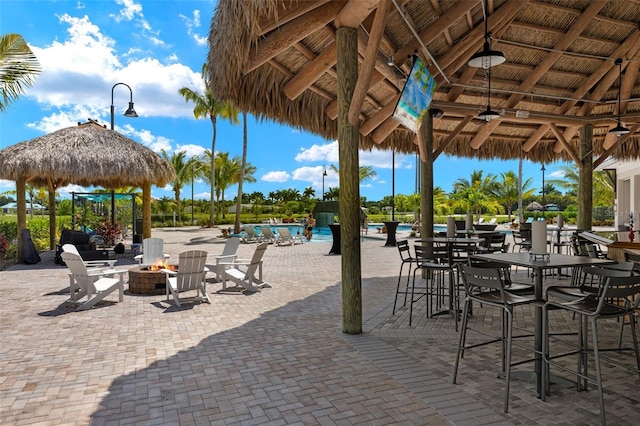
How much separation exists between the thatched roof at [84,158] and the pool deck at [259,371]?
5835 mm

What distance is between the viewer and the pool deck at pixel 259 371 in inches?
114

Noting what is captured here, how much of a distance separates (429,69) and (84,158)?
911 centimetres

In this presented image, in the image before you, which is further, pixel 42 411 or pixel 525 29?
pixel 525 29

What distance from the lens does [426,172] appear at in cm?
848

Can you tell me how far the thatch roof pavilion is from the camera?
4.78 meters

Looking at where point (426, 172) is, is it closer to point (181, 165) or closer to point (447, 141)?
point (447, 141)

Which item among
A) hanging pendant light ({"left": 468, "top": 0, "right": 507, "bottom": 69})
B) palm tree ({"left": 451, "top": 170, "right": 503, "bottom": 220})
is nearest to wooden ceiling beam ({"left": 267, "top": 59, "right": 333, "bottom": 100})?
hanging pendant light ({"left": 468, "top": 0, "right": 507, "bottom": 69})

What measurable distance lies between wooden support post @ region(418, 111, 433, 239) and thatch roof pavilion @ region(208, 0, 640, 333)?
0.03 m

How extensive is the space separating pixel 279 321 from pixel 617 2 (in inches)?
299

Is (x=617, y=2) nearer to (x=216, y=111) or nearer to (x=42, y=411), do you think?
(x=42, y=411)

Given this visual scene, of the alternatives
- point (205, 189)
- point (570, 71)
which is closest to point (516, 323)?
point (570, 71)

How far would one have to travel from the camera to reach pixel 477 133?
11.3m

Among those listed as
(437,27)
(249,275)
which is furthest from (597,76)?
(249,275)

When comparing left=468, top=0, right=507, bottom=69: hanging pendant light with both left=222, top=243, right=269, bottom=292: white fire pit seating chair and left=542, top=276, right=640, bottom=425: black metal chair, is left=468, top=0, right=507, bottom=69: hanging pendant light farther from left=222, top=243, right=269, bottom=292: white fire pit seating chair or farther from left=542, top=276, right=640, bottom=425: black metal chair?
left=222, top=243, right=269, bottom=292: white fire pit seating chair
